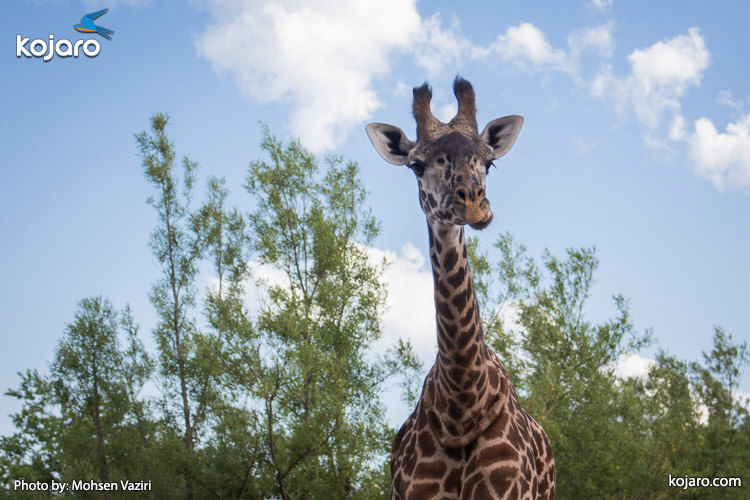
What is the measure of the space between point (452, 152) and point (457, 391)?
1855 millimetres

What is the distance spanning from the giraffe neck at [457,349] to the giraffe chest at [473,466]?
131 millimetres

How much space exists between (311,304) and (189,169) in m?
8.25

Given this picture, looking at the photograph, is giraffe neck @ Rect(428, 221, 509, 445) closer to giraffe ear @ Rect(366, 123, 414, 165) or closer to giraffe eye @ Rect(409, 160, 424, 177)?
giraffe eye @ Rect(409, 160, 424, 177)

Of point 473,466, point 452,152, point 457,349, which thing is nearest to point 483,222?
point 452,152

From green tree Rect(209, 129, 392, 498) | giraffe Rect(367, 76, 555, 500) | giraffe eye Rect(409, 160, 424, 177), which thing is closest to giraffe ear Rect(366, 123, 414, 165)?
giraffe Rect(367, 76, 555, 500)

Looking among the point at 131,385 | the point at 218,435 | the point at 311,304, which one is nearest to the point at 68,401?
the point at 131,385

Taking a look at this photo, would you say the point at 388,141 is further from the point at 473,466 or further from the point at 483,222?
the point at 473,466

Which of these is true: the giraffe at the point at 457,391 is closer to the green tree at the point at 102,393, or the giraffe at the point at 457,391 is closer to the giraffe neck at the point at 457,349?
the giraffe neck at the point at 457,349

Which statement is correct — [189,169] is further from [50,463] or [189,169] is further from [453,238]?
[453,238]

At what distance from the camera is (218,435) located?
55.8 ft

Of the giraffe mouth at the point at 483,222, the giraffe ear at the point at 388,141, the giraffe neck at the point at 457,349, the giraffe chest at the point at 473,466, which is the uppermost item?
the giraffe ear at the point at 388,141

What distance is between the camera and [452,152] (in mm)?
5008

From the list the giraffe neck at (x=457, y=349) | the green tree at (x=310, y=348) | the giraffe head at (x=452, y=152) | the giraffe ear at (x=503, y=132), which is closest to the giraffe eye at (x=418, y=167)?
the giraffe head at (x=452, y=152)

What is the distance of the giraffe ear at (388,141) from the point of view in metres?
5.90
